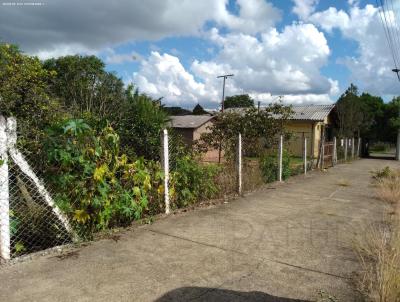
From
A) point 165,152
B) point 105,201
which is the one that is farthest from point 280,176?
point 105,201

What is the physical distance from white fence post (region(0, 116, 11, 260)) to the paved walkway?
23 cm

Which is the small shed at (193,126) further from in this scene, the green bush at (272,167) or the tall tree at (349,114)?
the green bush at (272,167)

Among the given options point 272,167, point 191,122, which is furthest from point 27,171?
point 191,122

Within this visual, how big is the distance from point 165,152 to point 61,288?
10.8 feet

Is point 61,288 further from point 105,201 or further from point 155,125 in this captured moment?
point 155,125

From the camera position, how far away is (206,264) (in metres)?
4.23

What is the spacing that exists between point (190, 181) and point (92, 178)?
281 cm

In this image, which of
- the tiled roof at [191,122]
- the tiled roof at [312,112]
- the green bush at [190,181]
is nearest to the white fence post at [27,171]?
the green bush at [190,181]

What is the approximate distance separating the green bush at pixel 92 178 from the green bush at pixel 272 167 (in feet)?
19.5

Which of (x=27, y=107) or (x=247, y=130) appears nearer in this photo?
(x=27, y=107)

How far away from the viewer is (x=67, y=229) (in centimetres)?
466

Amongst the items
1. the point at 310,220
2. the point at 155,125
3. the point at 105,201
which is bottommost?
the point at 310,220

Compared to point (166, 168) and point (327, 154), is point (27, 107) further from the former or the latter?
point (327, 154)

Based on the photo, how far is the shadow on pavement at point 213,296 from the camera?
3387mm
